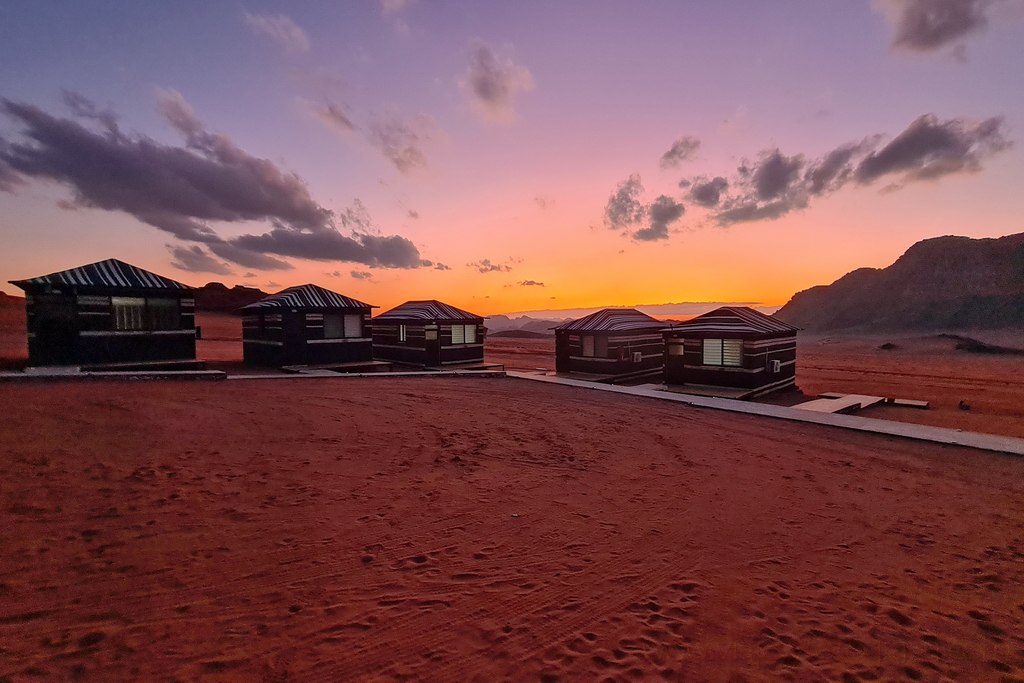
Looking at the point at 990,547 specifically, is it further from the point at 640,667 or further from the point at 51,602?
the point at 51,602

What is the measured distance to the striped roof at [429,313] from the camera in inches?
1021

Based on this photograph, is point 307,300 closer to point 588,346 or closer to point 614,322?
point 588,346

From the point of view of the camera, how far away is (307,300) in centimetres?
2389

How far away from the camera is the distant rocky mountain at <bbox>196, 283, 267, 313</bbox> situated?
3728 inches

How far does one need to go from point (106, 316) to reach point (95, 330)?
0.72 metres

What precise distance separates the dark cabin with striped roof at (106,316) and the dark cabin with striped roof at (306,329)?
3.55 m

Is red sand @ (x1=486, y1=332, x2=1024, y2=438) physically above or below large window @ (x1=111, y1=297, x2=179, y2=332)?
below

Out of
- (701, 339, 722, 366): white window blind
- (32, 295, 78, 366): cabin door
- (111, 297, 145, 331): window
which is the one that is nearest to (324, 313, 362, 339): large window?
(111, 297, 145, 331): window

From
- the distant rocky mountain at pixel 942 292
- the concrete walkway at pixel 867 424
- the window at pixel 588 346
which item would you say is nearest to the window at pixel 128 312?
the window at pixel 588 346

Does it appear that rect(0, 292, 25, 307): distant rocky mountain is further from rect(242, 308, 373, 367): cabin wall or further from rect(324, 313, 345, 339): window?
rect(324, 313, 345, 339): window

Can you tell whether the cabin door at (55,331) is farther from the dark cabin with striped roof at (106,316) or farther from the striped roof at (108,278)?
the striped roof at (108,278)

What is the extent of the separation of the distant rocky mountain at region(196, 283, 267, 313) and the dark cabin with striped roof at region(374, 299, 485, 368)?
78.2 m

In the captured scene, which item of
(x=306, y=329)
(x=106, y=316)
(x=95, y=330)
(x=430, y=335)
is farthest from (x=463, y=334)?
(x=95, y=330)

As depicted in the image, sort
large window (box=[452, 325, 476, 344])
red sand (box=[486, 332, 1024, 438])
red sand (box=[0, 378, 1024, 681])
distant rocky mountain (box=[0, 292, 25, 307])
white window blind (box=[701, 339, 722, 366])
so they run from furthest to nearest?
distant rocky mountain (box=[0, 292, 25, 307]), large window (box=[452, 325, 476, 344]), white window blind (box=[701, 339, 722, 366]), red sand (box=[486, 332, 1024, 438]), red sand (box=[0, 378, 1024, 681])
